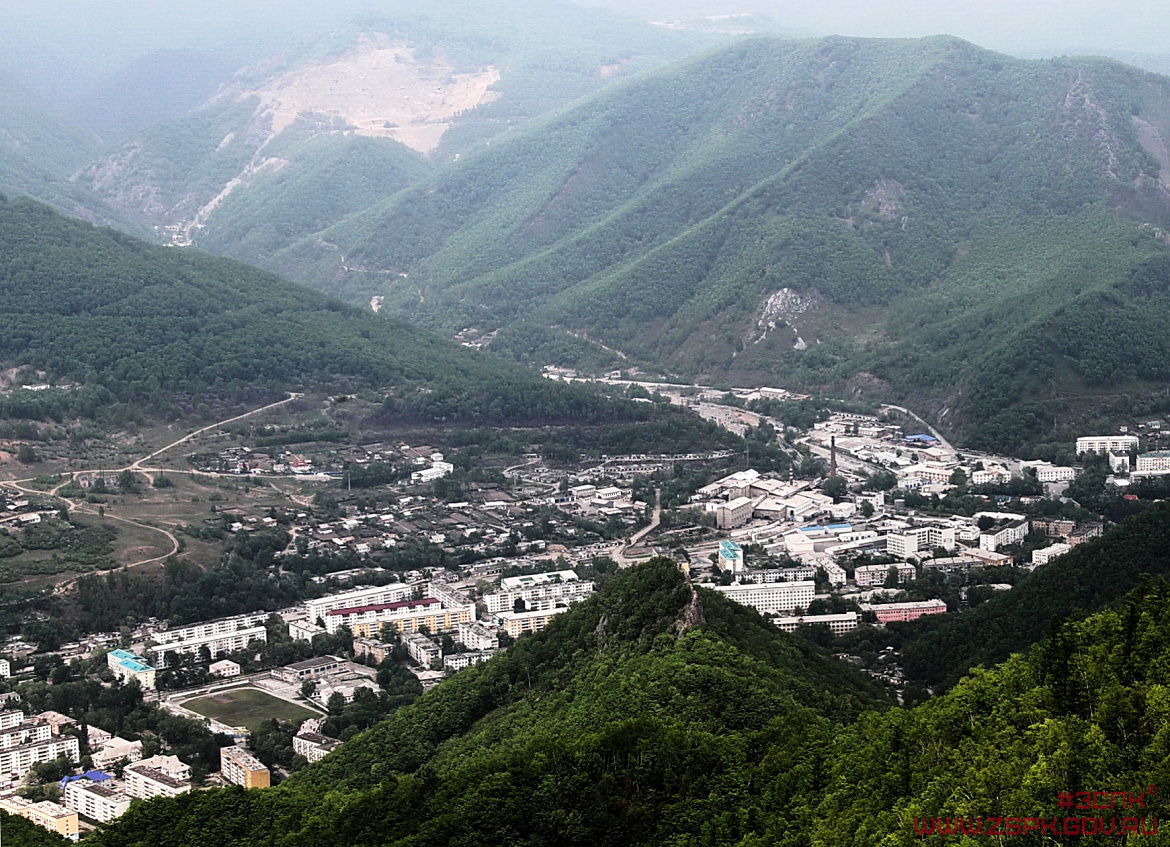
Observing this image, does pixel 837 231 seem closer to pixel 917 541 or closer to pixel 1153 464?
pixel 1153 464

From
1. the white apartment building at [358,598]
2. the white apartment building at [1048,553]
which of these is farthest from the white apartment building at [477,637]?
the white apartment building at [1048,553]

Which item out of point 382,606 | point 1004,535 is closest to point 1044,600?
point 1004,535

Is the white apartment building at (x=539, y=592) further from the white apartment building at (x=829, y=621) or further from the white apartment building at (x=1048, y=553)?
the white apartment building at (x=1048, y=553)

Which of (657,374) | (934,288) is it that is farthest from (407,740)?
(934,288)

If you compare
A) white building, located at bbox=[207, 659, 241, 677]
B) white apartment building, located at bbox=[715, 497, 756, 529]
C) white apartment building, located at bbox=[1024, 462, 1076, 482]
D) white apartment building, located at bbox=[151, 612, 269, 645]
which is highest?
white apartment building, located at bbox=[1024, 462, 1076, 482]

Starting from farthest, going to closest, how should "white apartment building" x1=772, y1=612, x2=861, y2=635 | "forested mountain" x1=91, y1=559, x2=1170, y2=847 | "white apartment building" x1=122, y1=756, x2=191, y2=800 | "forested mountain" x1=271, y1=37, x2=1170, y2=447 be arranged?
1. "forested mountain" x1=271, y1=37, x2=1170, y2=447
2. "white apartment building" x1=772, y1=612, x2=861, y2=635
3. "white apartment building" x1=122, y1=756, x2=191, y2=800
4. "forested mountain" x1=91, y1=559, x2=1170, y2=847

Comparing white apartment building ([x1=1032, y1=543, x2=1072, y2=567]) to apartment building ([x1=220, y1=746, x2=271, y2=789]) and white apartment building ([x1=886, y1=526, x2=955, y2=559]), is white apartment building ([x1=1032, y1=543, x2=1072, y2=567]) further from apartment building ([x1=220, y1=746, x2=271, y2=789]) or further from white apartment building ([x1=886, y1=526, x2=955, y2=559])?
apartment building ([x1=220, y1=746, x2=271, y2=789])

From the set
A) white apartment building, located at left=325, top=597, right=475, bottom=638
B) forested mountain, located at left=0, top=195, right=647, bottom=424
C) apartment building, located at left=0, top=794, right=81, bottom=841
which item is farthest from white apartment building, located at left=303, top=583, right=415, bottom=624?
forested mountain, located at left=0, top=195, right=647, bottom=424
